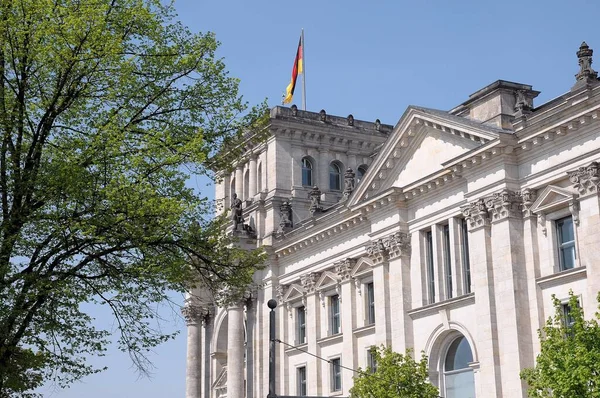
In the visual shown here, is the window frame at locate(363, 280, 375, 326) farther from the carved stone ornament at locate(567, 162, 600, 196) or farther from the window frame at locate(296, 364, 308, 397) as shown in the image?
the carved stone ornament at locate(567, 162, 600, 196)

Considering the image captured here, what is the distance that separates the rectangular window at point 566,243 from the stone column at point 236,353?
22.7m

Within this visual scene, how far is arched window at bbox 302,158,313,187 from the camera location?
189ft

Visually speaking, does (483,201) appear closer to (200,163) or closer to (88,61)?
(200,163)

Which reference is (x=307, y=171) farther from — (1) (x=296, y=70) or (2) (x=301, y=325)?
(2) (x=301, y=325)

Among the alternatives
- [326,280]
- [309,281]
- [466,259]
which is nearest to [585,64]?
[466,259]

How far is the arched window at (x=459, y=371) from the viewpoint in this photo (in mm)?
39594

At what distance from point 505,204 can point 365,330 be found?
11.9m

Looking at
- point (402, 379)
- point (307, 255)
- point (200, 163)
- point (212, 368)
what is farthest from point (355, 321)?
point (200, 163)

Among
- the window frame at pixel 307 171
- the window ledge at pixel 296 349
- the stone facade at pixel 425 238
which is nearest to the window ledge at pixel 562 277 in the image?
the stone facade at pixel 425 238

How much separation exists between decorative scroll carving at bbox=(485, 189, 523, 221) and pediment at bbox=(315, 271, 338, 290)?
43.6ft

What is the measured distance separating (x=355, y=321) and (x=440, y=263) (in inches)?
298

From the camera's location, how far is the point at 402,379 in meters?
35.7

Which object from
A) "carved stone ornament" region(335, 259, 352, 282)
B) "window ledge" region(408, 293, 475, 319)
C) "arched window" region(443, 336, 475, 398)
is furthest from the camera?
"carved stone ornament" region(335, 259, 352, 282)

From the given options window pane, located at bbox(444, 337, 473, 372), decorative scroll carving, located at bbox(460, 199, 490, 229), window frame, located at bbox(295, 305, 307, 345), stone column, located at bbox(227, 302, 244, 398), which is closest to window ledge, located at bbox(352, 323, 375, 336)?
window pane, located at bbox(444, 337, 473, 372)
